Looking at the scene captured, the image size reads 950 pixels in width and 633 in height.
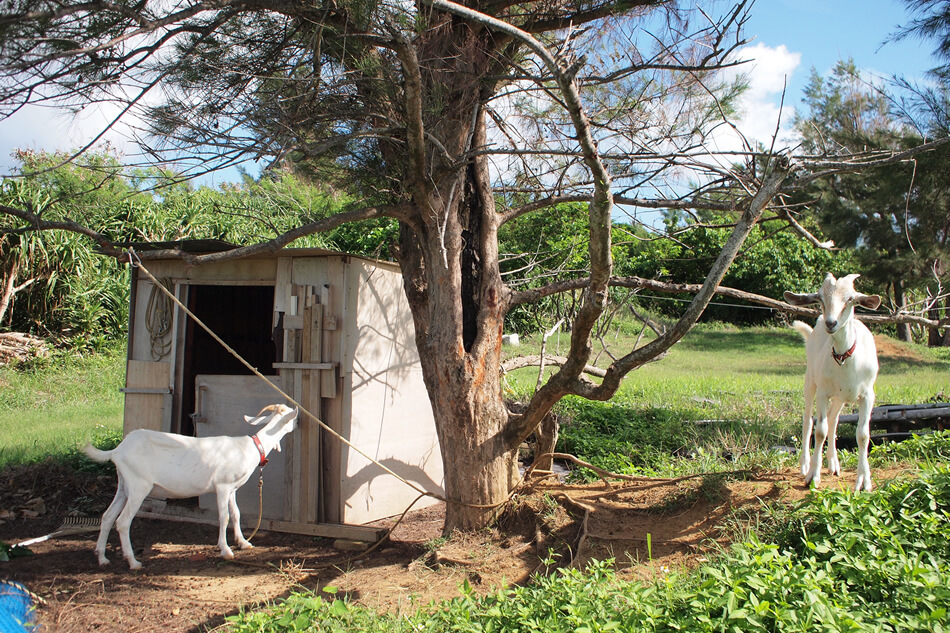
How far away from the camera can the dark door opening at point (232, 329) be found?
866 centimetres

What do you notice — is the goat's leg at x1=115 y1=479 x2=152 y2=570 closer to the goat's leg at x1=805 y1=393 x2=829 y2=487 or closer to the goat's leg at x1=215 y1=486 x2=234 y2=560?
the goat's leg at x1=215 y1=486 x2=234 y2=560

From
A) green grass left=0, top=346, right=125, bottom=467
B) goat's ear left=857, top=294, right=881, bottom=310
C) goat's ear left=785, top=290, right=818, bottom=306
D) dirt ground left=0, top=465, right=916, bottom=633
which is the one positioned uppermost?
goat's ear left=785, top=290, right=818, bottom=306

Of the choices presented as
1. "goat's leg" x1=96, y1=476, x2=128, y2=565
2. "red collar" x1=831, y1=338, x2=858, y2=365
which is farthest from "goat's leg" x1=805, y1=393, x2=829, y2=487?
"goat's leg" x1=96, y1=476, x2=128, y2=565

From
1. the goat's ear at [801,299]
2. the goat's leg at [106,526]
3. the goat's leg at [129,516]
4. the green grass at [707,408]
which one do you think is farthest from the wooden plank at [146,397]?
the goat's ear at [801,299]

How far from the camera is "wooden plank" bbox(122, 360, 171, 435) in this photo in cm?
721

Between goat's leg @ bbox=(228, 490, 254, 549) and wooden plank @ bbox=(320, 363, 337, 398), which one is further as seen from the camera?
wooden plank @ bbox=(320, 363, 337, 398)

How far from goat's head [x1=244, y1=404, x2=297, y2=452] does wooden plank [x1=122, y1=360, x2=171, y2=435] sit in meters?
1.60

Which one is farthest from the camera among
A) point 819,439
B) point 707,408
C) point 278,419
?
point 707,408

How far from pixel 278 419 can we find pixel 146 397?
2.06 meters

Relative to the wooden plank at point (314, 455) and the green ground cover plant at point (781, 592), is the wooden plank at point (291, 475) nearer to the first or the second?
the wooden plank at point (314, 455)

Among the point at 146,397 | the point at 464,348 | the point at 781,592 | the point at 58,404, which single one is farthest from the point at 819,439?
the point at 58,404

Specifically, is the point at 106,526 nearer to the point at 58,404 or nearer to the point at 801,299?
the point at 801,299

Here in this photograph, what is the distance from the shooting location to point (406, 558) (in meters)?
5.53

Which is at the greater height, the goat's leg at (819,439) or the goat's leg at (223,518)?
the goat's leg at (819,439)
